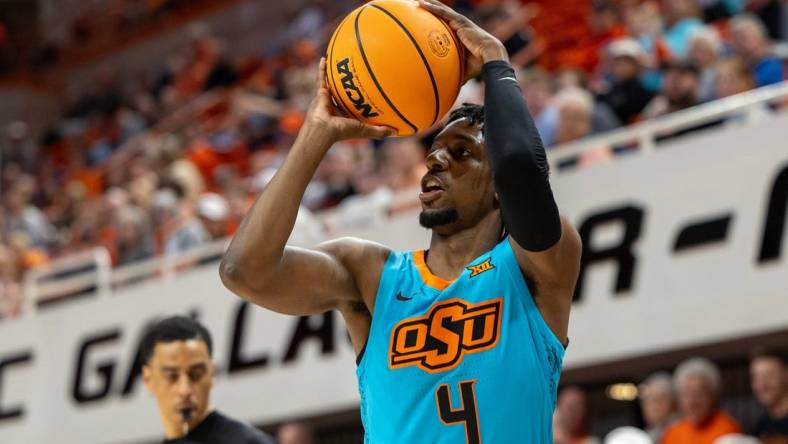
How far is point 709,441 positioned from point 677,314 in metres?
0.95

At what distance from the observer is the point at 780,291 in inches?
287

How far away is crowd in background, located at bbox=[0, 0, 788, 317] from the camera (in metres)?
8.59

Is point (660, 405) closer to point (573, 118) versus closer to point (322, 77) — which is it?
point (573, 118)

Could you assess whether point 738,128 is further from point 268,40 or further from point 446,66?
point 268,40

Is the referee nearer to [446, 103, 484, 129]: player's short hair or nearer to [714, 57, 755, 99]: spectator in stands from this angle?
[446, 103, 484, 129]: player's short hair

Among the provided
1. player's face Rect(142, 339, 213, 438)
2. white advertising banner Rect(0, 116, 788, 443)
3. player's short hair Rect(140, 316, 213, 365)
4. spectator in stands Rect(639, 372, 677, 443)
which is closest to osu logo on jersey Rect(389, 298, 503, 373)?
player's face Rect(142, 339, 213, 438)

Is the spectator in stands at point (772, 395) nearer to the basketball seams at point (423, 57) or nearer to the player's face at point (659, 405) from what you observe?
the player's face at point (659, 405)

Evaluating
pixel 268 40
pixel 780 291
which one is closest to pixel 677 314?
pixel 780 291

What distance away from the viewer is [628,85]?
880 centimetres

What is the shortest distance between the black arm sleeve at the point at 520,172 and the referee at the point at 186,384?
5.71 feet

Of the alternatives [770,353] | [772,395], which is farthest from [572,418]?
[772,395]

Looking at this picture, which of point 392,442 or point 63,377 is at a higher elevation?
point 392,442

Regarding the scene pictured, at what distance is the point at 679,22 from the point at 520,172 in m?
7.27

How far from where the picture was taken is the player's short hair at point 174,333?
4703mm
